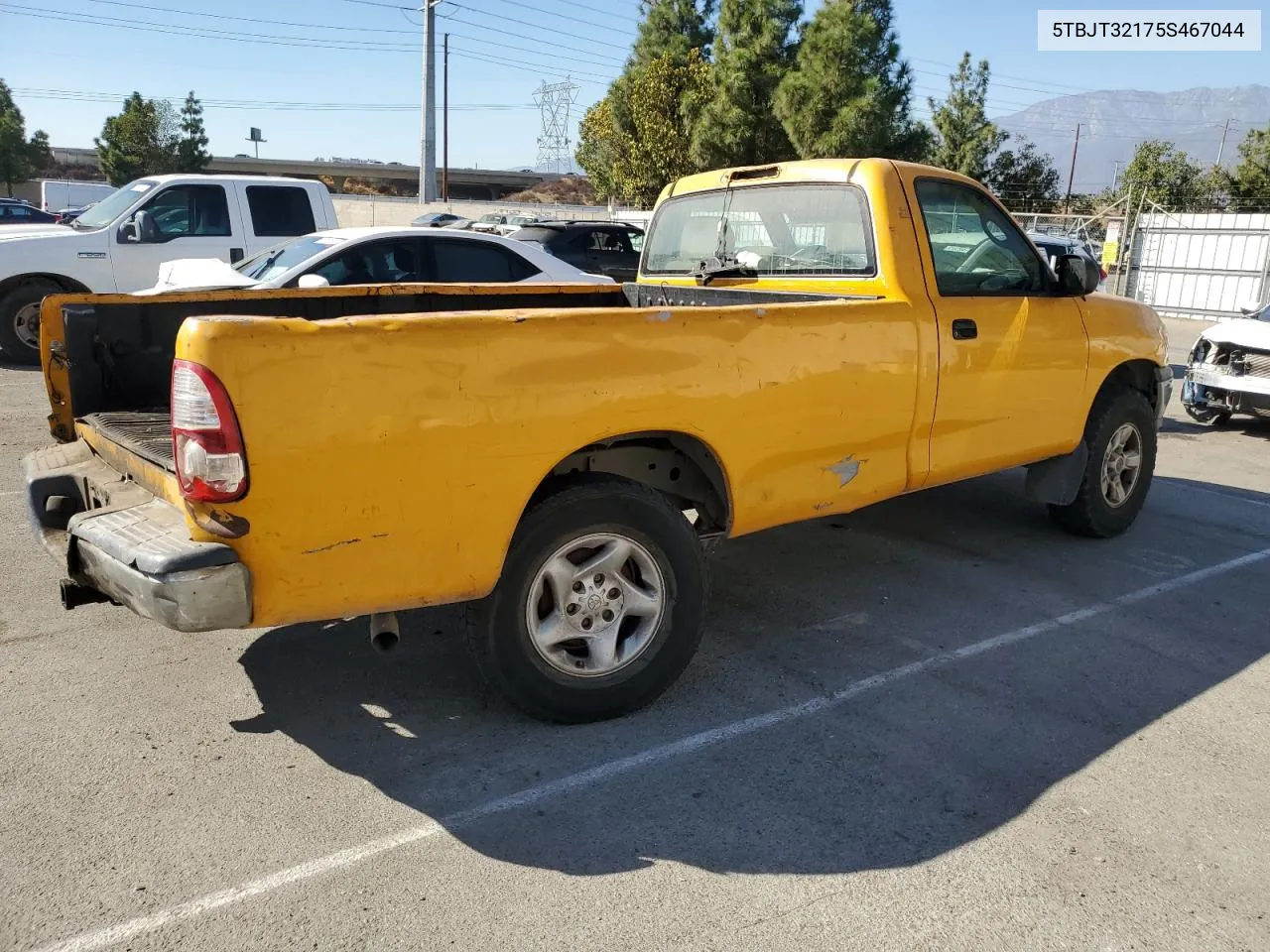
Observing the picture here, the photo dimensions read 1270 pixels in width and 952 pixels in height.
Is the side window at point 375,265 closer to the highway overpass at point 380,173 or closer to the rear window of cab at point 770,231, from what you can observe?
the rear window of cab at point 770,231

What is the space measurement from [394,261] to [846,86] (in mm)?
19566

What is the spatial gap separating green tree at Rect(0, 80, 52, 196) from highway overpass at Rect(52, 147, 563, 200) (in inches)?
1427

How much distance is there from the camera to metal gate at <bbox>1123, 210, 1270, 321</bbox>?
789 inches

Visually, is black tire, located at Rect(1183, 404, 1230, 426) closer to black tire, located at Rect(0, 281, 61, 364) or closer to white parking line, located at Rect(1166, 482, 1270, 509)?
white parking line, located at Rect(1166, 482, 1270, 509)

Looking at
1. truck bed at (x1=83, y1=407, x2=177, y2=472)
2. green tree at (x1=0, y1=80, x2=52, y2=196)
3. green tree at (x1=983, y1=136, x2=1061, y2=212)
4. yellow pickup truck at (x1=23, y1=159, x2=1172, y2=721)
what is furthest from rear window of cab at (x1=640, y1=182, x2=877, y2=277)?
green tree at (x1=0, y1=80, x2=52, y2=196)

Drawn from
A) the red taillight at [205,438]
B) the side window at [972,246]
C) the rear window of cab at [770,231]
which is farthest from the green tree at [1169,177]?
the red taillight at [205,438]

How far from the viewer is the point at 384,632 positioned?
10.6ft

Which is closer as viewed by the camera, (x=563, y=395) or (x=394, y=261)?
(x=563, y=395)

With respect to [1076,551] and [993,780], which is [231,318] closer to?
[993,780]

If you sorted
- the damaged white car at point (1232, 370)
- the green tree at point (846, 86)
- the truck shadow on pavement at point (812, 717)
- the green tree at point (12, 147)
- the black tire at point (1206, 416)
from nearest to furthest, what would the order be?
the truck shadow on pavement at point (812, 717) → the damaged white car at point (1232, 370) → the black tire at point (1206, 416) → the green tree at point (846, 86) → the green tree at point (12, 147)

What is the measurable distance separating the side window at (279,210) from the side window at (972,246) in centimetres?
893

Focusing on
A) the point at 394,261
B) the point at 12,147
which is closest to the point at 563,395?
the point at 394,261

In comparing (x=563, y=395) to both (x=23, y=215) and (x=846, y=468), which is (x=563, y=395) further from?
(x=23, y=215)

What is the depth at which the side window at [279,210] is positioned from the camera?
11.6m
